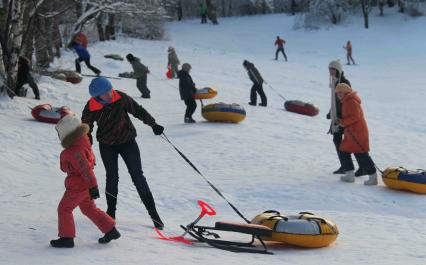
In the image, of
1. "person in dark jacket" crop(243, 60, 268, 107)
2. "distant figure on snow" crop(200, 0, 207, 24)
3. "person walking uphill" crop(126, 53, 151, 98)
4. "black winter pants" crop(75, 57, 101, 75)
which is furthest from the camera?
"distant figure on snow" crop(200, 0, 207, 24)

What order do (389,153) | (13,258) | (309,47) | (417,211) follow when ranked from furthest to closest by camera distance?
(309,47)
(389,153)
(417,211)
(13,258)

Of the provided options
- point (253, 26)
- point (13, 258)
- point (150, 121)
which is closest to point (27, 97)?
point (150, 121)

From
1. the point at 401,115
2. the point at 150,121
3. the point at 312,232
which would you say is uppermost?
the point at 150,121

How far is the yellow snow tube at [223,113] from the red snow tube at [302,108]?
323 cm

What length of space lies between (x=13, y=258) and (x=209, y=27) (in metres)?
44.9

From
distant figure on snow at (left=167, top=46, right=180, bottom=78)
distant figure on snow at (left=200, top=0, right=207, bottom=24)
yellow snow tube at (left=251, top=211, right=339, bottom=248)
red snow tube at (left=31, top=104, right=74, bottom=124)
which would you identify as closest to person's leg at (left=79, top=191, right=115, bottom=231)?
yellow snow tube at (left=251, top=211, right=339, bottom=248)

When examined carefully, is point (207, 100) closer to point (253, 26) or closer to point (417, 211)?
point (417, 211)

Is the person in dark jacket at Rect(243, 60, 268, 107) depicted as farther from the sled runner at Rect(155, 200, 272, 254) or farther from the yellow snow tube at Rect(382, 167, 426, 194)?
the sled runner at Rect(155, 200, 272, 254)

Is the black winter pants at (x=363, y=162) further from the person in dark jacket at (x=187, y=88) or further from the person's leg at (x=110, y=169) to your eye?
the person in dark jacket at (x=187, y=88)

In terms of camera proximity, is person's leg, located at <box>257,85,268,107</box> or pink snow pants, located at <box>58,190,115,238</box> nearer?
pink snow pants, located at <box>58,190,115,238</box>

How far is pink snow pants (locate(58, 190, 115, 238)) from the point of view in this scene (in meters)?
5.38

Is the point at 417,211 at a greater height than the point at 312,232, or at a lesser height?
lesser

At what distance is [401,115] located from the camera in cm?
1864

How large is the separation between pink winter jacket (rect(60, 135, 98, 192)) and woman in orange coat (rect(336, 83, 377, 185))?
4.98 metres
